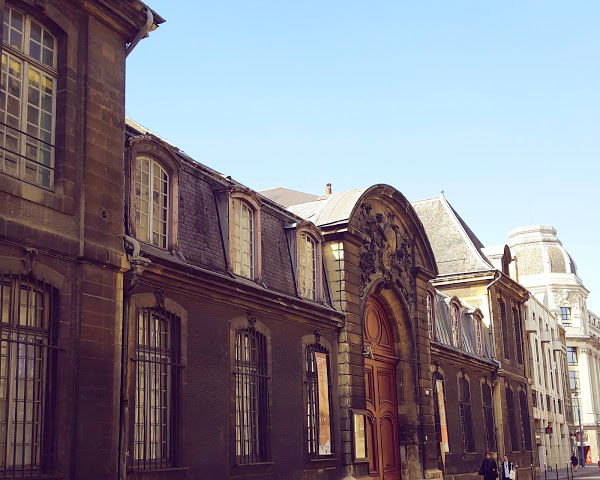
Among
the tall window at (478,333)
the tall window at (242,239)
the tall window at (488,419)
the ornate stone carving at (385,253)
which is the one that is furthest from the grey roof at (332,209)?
the tall window at (488,419)

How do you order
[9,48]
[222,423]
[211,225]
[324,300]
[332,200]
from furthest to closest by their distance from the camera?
1. [332,200]
2. [324,300]
3. [211,225]
4. [222,423]
5. [9,48]

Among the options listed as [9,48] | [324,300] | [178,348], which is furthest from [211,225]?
[9,48]

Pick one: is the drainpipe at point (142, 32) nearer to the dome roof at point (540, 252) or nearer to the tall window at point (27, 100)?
the tall window at point (27, 100)

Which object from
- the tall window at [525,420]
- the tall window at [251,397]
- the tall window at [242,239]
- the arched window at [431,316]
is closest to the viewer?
the tall window at [251,397]

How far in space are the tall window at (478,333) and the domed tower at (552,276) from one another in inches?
1549

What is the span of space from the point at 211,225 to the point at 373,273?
685cm

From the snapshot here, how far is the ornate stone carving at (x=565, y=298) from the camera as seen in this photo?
70625 millimetres

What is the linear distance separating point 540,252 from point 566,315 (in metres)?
5.87

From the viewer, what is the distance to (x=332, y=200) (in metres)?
20.5

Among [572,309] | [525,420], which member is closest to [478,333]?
[525,420]

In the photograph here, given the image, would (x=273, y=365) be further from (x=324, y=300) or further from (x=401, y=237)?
(x=401, y=237)

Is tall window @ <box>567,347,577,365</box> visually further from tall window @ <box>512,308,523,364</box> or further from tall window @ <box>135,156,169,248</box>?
tall window @ <box>135,156,169,248</box>

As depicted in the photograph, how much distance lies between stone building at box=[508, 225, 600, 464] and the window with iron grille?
63314 mm

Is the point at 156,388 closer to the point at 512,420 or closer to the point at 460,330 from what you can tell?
the point at 460,330
